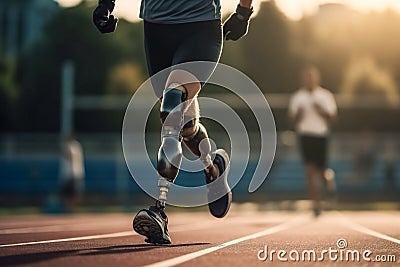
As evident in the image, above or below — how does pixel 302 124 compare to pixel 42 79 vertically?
below

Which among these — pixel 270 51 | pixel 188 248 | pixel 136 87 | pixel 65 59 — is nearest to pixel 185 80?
pixel 188 248

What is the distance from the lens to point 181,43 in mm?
5719

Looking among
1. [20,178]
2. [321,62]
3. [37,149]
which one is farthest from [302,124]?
[321,62]

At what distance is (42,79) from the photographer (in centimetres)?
5350

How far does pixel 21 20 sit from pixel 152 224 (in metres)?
60.9

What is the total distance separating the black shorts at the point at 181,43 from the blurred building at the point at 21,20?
5505cm

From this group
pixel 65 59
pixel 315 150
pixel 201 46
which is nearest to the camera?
pixel 201 46

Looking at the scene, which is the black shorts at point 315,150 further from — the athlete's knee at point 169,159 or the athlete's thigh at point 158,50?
the athlete's knee at point 169,159

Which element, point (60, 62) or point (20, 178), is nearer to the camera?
point (20, 178)

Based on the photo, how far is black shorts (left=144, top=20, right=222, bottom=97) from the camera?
5.64 meters

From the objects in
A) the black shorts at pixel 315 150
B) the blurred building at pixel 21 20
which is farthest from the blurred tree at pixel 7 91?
the black shorts at pixel 315 150

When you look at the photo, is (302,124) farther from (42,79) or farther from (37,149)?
(42,79)

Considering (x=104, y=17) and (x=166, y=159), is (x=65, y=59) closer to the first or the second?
(x=104, y=17)

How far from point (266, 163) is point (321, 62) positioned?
23.4m
